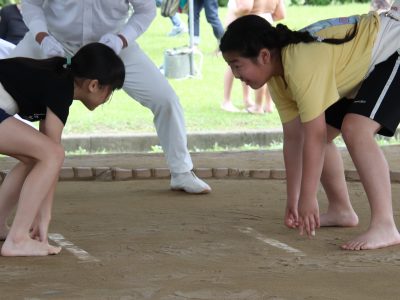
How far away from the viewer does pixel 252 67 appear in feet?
10.5

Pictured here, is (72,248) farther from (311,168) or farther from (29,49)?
(29,49)

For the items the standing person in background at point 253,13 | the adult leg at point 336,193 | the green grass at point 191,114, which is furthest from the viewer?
the standing person in background at point 253,13

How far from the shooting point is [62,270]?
2.97 meters

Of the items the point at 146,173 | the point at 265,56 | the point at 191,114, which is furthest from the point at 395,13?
the point at 191,114

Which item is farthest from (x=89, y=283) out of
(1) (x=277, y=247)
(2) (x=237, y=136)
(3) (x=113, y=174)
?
(2) (x=237, y=136)

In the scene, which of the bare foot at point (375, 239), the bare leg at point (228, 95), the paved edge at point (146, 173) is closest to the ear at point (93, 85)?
the bare foot at point (375, 239)

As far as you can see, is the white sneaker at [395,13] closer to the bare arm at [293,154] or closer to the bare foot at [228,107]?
the bare arm at [293,154]

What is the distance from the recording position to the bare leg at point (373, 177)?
10.7 ft

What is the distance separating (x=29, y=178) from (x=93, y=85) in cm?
40

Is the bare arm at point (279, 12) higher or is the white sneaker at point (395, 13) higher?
the white sneaker at point (395, 13)

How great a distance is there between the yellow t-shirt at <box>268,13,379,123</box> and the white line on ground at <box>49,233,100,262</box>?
873 millimetres

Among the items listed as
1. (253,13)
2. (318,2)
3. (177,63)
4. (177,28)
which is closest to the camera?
(253,13)

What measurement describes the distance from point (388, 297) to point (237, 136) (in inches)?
175

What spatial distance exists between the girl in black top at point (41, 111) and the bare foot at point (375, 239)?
101 cm
